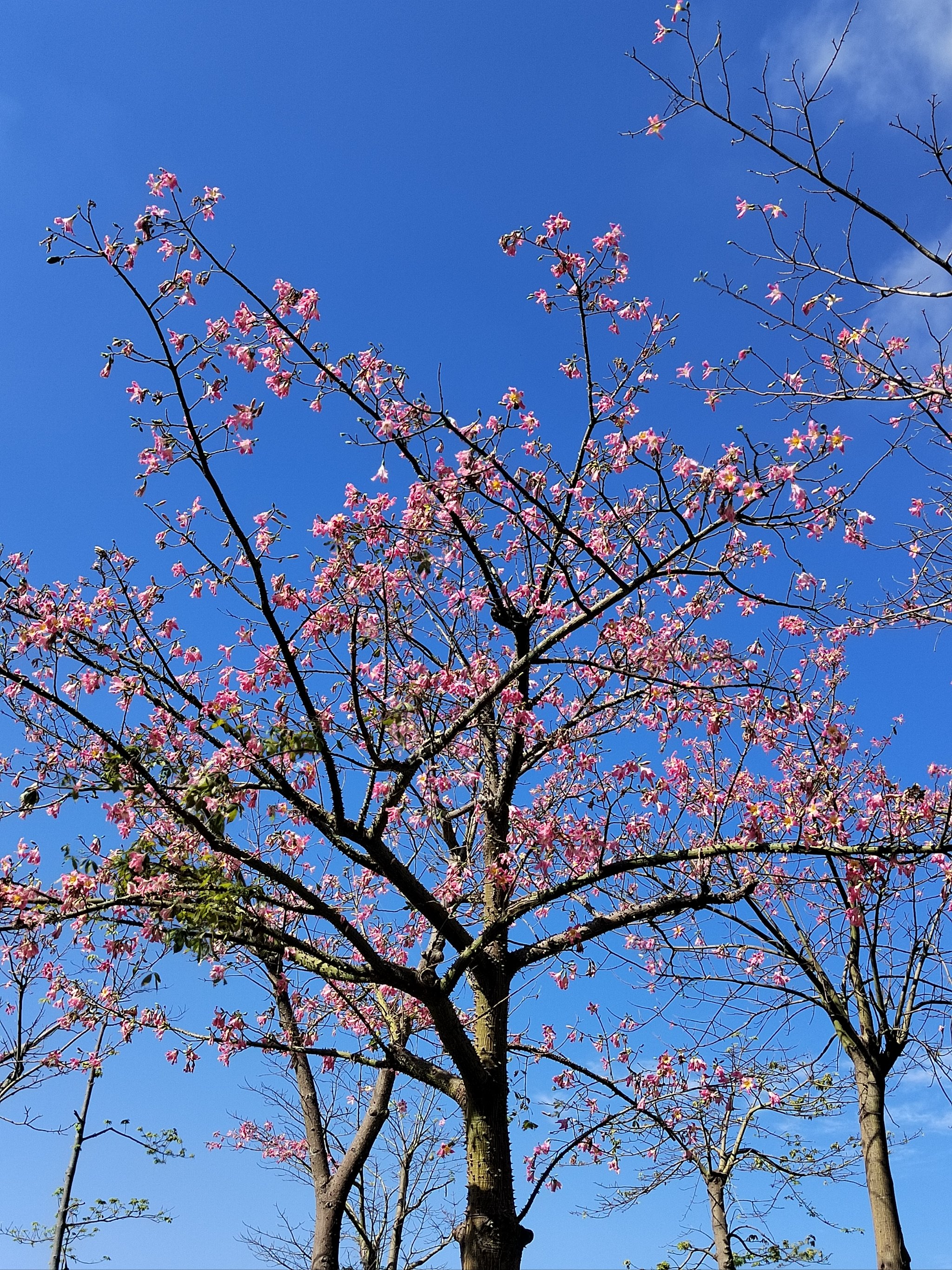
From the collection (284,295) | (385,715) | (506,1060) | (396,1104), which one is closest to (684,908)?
(506,1060)

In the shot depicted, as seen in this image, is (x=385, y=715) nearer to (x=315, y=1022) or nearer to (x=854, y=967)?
(x=315, y=1022)

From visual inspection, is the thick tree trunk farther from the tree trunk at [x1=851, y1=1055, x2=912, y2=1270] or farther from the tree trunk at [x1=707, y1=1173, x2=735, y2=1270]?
the tree trunk at [x1=707, y1=1173, x2=735, y2=1270]

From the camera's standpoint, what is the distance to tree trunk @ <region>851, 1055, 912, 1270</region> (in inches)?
314

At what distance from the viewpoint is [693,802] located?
8336mm

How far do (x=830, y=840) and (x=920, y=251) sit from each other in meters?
3.78

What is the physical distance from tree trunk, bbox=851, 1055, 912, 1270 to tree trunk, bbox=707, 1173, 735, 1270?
2973 mm

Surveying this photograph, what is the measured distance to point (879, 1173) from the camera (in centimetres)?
823


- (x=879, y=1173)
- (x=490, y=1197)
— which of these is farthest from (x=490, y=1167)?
(x=879, y=1173)

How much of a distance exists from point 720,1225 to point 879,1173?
11.2 feet

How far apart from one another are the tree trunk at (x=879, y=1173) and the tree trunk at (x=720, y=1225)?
9.75 ft

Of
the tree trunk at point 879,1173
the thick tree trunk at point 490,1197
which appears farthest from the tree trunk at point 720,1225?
the thick tree trunk at point 490,1197

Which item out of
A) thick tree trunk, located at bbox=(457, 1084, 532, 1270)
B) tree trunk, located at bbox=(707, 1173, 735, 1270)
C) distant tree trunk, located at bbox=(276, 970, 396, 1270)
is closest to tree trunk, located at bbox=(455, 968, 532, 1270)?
thick tree trunk, located at bbox=(457, 1084, 532, 1270)

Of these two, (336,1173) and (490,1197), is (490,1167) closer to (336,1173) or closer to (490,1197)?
(490,1197)

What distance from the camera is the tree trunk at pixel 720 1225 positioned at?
35.5 feet
